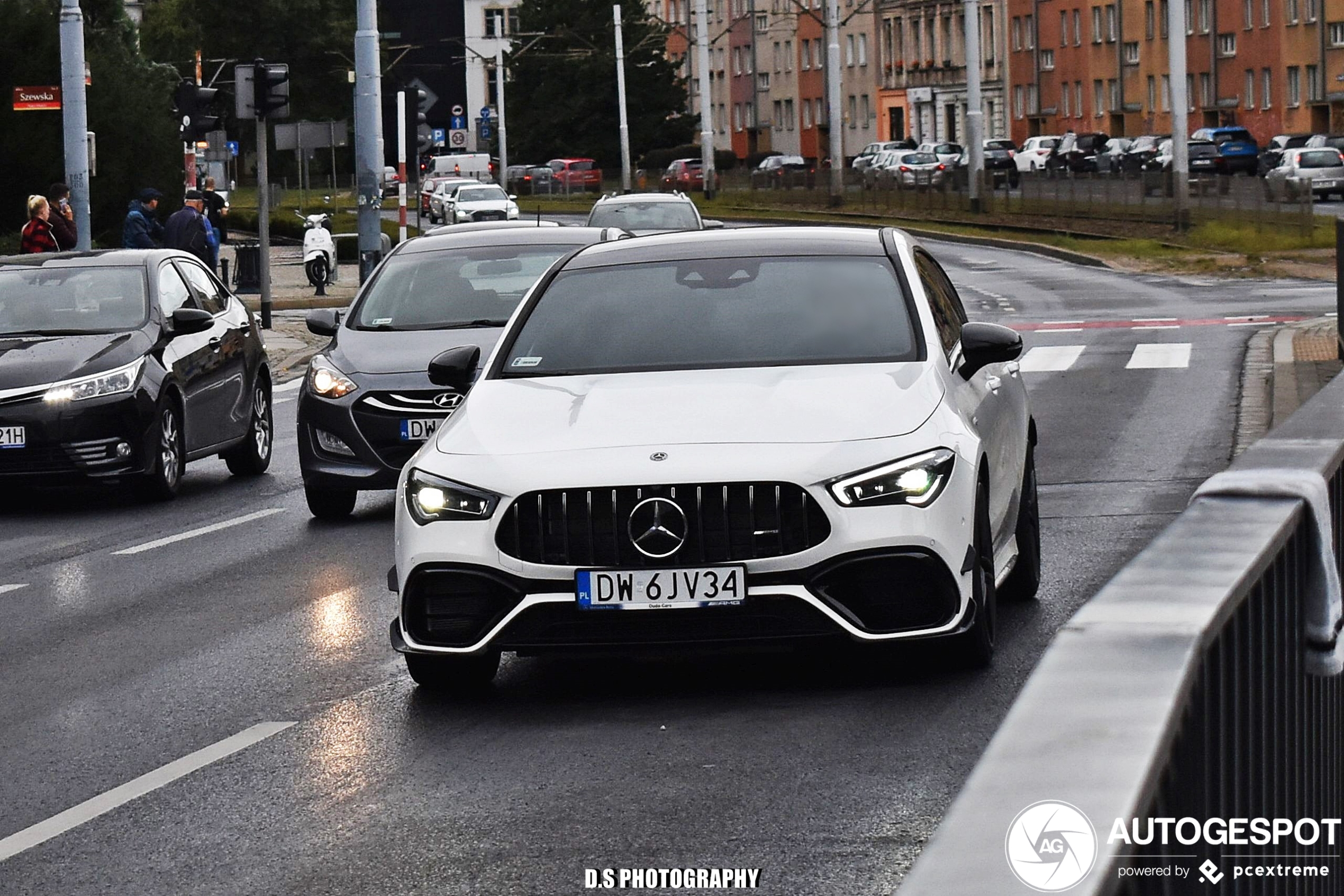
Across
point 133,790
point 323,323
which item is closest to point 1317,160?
point 323,323

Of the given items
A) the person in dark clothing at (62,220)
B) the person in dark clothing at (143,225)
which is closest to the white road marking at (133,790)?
the person in dark clothing at (62,220)

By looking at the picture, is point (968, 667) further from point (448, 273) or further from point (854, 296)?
point (448, 273)

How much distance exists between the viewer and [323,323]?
13.3 meters

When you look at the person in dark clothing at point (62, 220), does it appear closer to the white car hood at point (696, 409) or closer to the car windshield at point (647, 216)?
the car windshield at point (647, 216)

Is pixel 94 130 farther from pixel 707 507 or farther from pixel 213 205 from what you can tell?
pixel 707 507

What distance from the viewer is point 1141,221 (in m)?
53.2

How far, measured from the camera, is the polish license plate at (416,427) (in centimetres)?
1288

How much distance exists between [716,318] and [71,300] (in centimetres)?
774

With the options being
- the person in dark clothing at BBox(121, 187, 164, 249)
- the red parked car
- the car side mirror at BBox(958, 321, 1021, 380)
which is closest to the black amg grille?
the car side mirror at BBox(958, 321, 1021, 380)

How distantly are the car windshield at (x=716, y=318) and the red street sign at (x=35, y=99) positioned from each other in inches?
853

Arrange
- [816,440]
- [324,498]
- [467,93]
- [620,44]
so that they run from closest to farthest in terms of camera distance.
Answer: [816,440], [324,498], [620,44], [467,93]

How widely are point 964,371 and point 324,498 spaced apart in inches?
220

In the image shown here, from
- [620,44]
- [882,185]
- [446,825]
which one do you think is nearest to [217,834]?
[446,825]

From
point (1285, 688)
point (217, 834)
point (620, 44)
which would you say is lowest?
point (217, 834)
